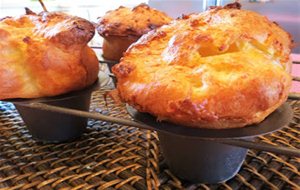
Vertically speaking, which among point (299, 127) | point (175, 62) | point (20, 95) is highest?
point (175, 62)

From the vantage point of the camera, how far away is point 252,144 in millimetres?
520

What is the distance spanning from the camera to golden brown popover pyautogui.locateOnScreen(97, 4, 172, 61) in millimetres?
1188

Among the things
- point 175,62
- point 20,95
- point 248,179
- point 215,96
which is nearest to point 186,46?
point 175,62

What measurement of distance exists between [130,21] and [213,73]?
68 cm

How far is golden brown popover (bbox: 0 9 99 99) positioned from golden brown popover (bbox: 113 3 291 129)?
20 cm

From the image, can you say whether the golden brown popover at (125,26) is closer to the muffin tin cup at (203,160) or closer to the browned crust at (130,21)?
the browned crust at (130,21)

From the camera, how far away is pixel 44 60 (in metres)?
0.81

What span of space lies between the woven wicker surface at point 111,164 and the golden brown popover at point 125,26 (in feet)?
1.31

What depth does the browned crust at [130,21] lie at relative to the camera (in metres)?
1.18

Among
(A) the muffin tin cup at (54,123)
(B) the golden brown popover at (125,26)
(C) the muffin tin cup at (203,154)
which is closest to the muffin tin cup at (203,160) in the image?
(C) the muffin tin cup at (203,154)

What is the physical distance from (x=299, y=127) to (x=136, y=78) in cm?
53

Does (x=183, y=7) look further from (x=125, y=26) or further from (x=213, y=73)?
(x=213, y=73)

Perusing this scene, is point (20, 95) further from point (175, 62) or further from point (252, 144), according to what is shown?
point (252, 144)

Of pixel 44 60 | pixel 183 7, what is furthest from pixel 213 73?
pixel 183 7
